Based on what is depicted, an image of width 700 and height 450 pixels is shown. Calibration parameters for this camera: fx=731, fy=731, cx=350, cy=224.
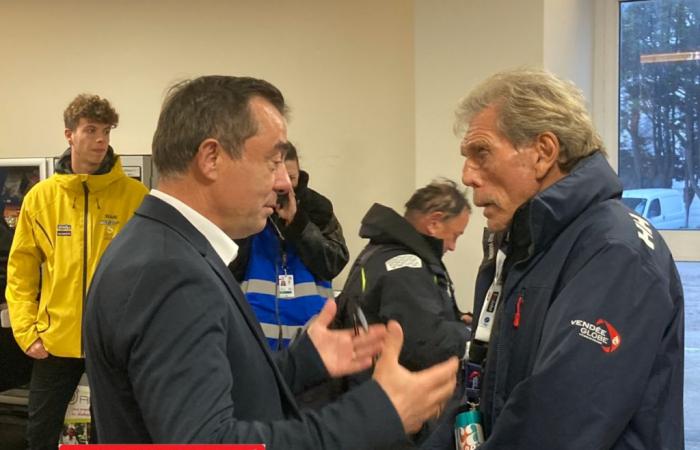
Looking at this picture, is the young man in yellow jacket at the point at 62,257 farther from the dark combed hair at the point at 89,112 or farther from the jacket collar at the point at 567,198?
the jacket collar at the point at 567,198

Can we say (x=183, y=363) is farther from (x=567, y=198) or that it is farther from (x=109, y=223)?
(x=109, y=223)

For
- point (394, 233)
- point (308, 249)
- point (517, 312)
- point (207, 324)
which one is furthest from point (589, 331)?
point (308, 249)

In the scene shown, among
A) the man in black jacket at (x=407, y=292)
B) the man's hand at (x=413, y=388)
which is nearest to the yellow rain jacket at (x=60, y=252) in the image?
the man in black jacket at (x=407, y=292)

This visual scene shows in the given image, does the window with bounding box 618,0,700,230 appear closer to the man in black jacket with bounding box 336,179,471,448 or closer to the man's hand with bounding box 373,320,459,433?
the man in black jacket with bounding box 336,179,471,448

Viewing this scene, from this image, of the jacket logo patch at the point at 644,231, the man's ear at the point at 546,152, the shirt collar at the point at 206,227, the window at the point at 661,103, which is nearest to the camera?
the shirt collar at the point at 206,227

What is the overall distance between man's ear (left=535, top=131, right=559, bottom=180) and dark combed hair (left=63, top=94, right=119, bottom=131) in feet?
7.14

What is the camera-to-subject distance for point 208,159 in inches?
47.7

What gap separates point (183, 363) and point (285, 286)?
184 centimetres

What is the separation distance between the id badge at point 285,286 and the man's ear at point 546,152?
59.6 inches

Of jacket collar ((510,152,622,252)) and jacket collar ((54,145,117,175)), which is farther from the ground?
jacket collar ((54,145,117,175))

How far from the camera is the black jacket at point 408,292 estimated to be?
94.7 inches

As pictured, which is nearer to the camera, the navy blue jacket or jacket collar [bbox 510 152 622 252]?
the navy blue jacket

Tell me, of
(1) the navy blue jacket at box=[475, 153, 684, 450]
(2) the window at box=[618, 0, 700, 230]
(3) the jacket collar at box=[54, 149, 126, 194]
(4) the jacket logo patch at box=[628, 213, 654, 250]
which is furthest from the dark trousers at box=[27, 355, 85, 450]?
(2) the window at box=[618, 0, 700, 230]

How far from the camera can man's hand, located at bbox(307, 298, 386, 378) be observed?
1.41 metres
